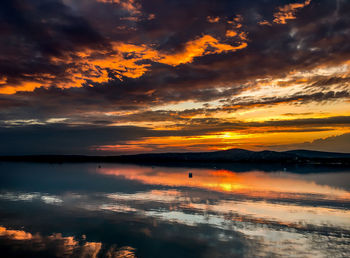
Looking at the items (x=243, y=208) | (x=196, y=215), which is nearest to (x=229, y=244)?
(x=196, y=215)

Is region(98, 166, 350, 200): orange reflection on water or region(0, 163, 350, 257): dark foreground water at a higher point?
region(0, 163, 350, 257): dark foreground water

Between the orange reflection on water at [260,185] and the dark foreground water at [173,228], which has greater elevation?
the dark foreground water at [173,228]

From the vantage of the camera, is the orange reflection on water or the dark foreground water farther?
the orange reflection on water

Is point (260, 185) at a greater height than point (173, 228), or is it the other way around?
point (173, 228)

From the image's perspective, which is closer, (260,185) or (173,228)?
(173,228)

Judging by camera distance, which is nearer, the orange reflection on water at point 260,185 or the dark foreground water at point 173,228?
the dark foreground water at point 173,228

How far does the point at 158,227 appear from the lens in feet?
80.0

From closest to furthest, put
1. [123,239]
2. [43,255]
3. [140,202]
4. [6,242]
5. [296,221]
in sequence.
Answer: [43,255], [6,242], [123,239], [296,221], [140,202]

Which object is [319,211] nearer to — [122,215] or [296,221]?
[296,221]

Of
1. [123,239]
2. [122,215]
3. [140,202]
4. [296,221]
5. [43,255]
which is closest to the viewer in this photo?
[43,255]

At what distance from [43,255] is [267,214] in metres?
22.3

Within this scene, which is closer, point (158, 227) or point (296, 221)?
point (158, 227)

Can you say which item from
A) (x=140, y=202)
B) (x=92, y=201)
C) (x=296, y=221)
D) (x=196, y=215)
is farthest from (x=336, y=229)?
(x=92, y=201)

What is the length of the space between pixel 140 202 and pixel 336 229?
2284cm
